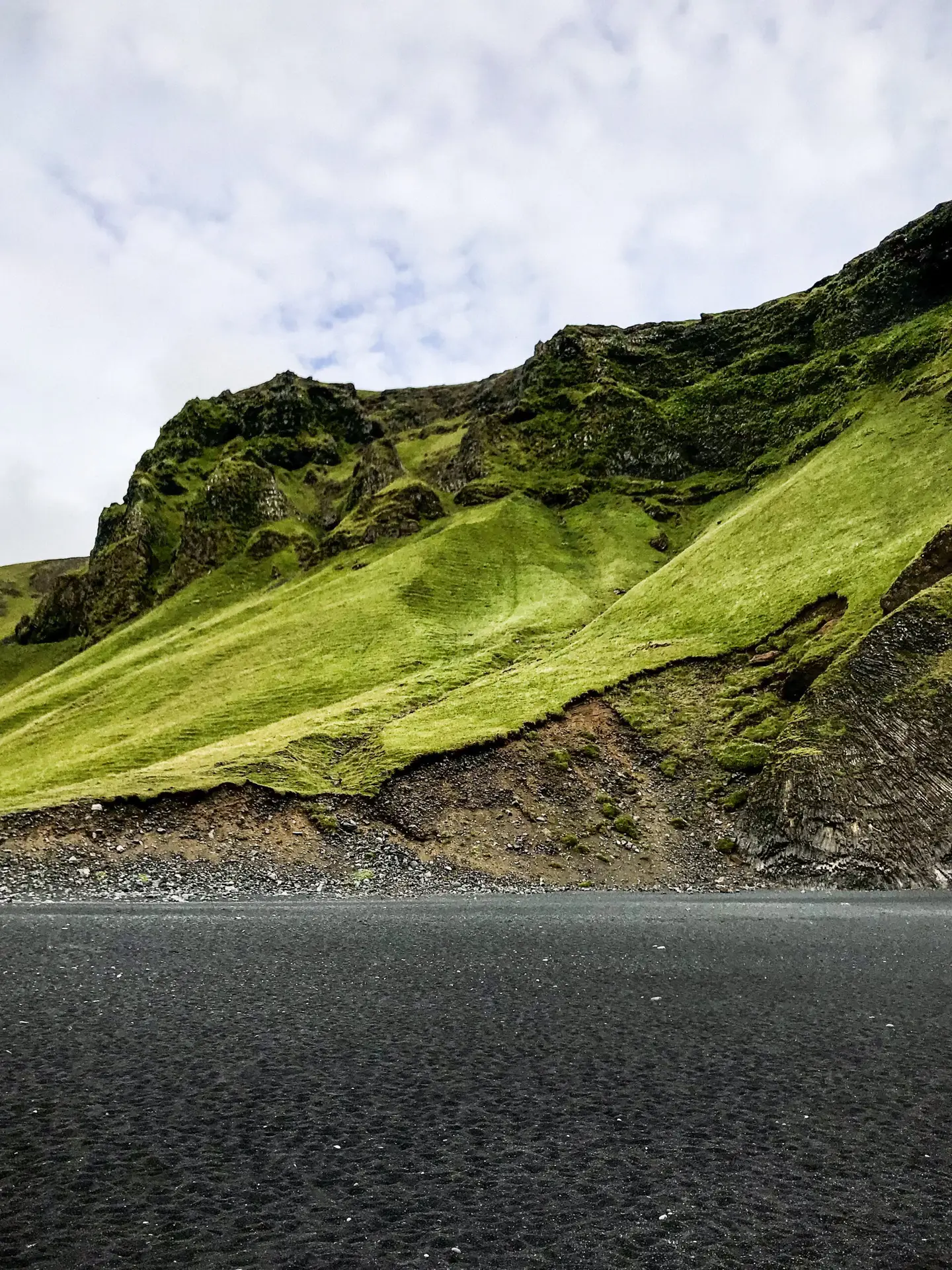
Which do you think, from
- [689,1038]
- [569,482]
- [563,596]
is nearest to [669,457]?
[569,482]

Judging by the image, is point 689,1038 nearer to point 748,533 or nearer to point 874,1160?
point 874,1160

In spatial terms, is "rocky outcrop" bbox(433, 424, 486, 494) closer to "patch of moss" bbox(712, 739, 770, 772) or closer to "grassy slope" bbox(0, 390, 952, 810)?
"grassy slope" bbox(0, 390, 952, 810)

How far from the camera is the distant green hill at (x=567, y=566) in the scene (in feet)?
208

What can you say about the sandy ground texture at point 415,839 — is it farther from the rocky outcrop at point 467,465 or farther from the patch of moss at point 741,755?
the rocky outcrop at point 467,465

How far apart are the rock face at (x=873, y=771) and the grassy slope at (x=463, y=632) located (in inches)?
331

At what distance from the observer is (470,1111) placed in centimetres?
845

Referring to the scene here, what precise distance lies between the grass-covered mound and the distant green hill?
0.50 meters

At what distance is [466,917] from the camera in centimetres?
2744

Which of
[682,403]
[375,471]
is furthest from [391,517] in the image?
[682,403]

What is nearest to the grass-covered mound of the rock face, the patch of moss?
the patch of moss

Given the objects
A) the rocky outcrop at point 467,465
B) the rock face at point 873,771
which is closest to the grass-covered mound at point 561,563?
the rocky outcrop at point 467,465

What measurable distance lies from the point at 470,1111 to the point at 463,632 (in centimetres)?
9763

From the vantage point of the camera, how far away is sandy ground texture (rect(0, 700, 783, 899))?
39531mm

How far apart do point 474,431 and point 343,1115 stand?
186355 millimetres
